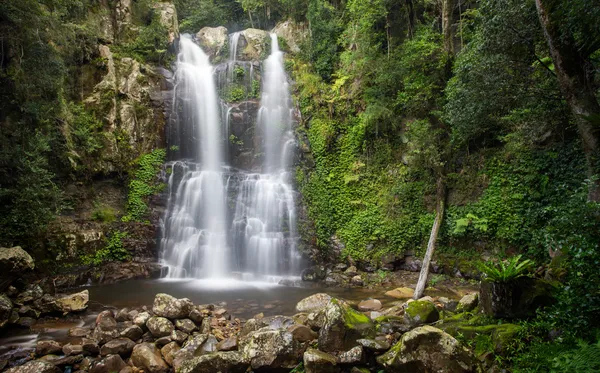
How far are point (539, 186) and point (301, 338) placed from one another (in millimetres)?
9069

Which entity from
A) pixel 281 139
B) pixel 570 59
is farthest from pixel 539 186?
pixel 281 139

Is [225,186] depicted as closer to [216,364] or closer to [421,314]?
[216,364]

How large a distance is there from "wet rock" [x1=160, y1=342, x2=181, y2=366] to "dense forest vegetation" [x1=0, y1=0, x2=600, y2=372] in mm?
5820

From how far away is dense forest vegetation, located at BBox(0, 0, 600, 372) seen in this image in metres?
5.58

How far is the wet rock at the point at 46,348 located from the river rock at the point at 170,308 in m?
1.86

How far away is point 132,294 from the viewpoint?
11.3 m

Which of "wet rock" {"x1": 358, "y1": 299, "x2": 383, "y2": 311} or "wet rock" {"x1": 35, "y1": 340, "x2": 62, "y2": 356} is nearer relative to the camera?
"wet rock" {"x1": 35, "y1": 340, "x2": 62, "y2": 356}

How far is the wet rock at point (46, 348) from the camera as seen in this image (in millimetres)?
6434

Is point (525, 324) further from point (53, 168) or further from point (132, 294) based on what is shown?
point (53, 168)

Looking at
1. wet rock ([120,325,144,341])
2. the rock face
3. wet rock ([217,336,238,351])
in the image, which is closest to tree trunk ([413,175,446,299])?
wet rock ([217,336,238,351])

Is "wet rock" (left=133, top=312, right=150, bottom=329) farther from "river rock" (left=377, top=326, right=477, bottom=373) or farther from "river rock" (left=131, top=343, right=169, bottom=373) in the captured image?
"river rock" (left=377, top=326, right=477, bottom=373)

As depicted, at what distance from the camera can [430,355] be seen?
15.4 feet

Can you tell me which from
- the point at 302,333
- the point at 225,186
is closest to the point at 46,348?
→ the point at 302,333

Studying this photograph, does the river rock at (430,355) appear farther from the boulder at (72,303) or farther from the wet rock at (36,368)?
the boulder at (72,303)
